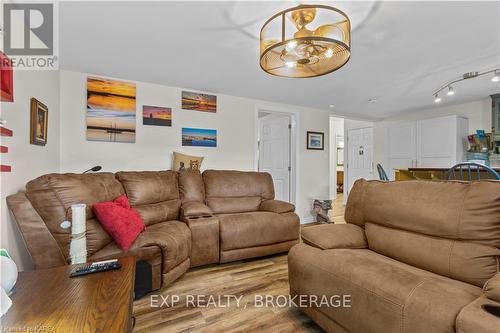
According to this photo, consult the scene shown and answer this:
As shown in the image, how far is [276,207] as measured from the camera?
3.19 m

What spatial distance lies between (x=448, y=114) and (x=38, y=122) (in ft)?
21.0

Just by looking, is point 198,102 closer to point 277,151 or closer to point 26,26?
point 277,151

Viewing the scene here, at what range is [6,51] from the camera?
1693 millimetres

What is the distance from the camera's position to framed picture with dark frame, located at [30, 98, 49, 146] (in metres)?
2.06

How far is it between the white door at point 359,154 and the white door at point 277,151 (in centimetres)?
257

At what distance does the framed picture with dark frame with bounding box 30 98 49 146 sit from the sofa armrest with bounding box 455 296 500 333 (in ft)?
10.1

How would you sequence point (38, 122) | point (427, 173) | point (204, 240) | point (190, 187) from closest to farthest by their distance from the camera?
point (38, 122), point (204, 240), point (190, 187), point (427, 173)

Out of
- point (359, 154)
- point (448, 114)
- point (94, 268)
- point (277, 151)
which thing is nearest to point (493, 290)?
point (94, 268)

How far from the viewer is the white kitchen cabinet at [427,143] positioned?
4.23 meters

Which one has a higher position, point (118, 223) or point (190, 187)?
point (190, 187)

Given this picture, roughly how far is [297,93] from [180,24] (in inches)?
90.8

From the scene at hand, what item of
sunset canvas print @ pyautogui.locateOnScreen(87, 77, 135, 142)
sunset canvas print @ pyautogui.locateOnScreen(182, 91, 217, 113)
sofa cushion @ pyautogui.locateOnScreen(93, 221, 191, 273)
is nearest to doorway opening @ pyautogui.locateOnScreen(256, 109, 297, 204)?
sunset canvas print @ pyautogui.locateOnScreen(182, 91, 217, 113)

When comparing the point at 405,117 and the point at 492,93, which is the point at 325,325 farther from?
the point at 405,117

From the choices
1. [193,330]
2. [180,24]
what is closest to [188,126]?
[180,24]
